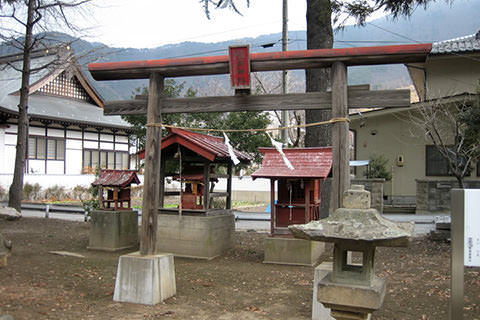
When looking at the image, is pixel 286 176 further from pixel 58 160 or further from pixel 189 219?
pixel 58 160

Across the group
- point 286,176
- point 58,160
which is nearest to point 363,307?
point 286,176

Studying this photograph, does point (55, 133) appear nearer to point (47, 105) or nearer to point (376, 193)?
point (47, 105)

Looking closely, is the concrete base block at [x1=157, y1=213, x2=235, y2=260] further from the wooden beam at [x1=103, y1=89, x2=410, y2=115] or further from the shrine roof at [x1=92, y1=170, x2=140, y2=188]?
the wooden beam at [x1=103, y1=89, x2=410, y2=115]

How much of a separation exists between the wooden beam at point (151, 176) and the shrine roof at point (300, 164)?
284cm

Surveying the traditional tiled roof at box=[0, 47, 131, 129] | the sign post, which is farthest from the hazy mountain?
the sign post

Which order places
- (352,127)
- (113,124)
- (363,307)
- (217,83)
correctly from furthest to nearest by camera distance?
(217,83)
(113,124)
(352,127)
(363,307)

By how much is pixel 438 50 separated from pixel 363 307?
17.4 metres

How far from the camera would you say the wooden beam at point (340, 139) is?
5.78 meters

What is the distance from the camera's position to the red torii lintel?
584 centimetres

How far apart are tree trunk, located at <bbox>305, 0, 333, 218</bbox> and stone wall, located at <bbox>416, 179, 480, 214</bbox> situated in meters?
7.77

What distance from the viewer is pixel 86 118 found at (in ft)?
89.8

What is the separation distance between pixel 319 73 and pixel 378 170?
943 cm

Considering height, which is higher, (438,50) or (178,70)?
(438,50)

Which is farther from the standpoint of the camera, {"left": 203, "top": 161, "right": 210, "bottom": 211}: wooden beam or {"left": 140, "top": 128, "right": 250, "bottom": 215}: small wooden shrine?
{"left": 203, "top": 161, "right": 210, "bottom": 211}: wooden beam
